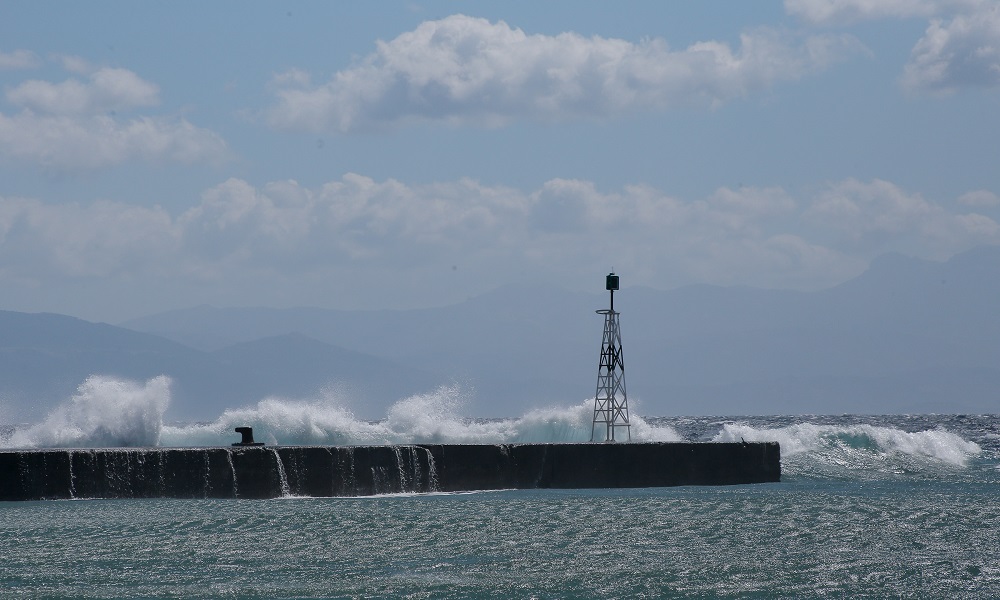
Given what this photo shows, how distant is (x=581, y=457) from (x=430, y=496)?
359 cm

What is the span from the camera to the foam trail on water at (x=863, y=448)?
38.9m

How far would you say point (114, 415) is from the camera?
121ft

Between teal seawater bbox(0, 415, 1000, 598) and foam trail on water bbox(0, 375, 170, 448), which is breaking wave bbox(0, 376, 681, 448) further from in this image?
teal seawater bbox(0, 415, 1000, 598)

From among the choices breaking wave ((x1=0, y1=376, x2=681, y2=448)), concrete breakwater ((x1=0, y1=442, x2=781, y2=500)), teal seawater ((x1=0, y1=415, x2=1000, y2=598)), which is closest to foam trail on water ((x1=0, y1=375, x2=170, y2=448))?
breaking wave ((x1=0, y1=376, x2=681, y2=448))

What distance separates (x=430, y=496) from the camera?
1024 inches

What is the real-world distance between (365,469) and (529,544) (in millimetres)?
7391

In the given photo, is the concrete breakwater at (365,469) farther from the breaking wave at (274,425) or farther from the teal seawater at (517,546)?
the breaking wave at (274,425)

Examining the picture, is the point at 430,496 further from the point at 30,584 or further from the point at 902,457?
the point at 902,457

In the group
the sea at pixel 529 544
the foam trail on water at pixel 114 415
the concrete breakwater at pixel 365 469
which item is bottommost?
the sea at pixel 529 544

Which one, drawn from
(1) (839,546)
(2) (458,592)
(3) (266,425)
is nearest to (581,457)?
(1) (839,546)

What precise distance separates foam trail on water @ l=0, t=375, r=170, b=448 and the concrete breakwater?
37.8ft

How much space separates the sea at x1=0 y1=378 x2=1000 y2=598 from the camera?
52.4ft

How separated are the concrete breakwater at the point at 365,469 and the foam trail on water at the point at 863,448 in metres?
8.98

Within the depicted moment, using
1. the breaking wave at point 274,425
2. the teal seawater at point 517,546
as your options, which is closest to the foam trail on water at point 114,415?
the breaking wave at point 274,425
